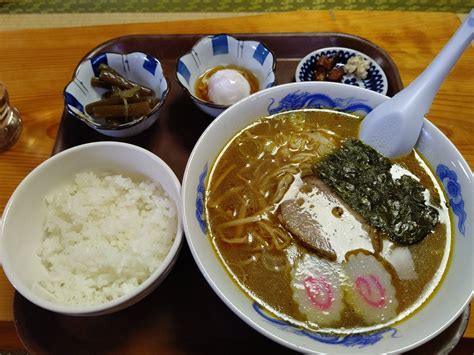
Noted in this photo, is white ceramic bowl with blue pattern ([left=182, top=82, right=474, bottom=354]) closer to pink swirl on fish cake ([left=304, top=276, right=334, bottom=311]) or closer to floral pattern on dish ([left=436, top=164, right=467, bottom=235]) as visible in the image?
floral pattern on dish ([left=436, top=164, right=467, bottom=235])

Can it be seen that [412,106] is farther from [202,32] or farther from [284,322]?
[202,32]

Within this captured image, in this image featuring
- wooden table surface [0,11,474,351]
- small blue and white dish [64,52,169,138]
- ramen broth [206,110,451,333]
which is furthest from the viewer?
wooden table surface [0,11,474,351]

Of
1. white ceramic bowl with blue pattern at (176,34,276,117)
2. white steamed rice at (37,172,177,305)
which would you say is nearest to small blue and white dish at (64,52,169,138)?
white ceramic bowl with blue pattern at (176,34,276,117)

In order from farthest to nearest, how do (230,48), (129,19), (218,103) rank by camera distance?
(129,19), (230,48), (218,103)

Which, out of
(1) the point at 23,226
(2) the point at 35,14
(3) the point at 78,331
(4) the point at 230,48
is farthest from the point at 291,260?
(2) the point at 35,14

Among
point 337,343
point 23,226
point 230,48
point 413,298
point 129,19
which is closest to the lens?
point 337,343

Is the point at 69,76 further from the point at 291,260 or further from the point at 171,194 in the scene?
the point at 291,260

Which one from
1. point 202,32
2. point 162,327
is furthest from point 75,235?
point 202,32
